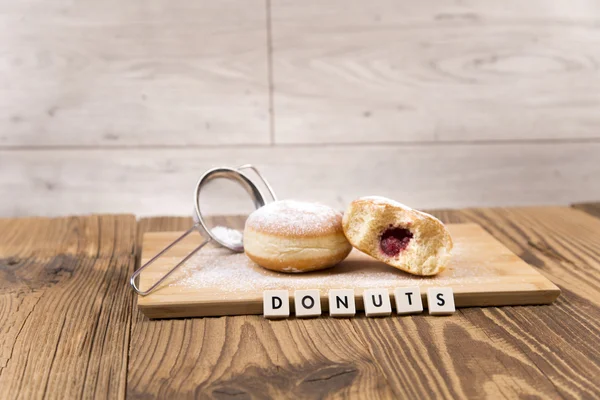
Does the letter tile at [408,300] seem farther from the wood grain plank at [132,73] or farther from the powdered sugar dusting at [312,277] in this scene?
the wood grain plank at [132,73]

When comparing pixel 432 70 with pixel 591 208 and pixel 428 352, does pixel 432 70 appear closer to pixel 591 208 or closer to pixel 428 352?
pixel 591 208

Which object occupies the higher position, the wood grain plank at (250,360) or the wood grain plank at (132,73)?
the wood grain plank at (132,73)

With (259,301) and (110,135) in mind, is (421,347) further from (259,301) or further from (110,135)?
(110,135)

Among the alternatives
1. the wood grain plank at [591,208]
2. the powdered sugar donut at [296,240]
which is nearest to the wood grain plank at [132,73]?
the wood grain plank at [591,208]

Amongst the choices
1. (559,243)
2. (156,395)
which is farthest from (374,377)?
(559,243)

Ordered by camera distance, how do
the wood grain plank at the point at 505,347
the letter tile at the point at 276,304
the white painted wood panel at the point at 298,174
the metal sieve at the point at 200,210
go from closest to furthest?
the wood grain plank at the point at 505,347 → the letter tile at the point at 276,304 → the metal sieve at the point at 200,210 → the white painted wood panel at the point at 298,174

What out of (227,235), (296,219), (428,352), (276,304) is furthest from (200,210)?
(428,352)
